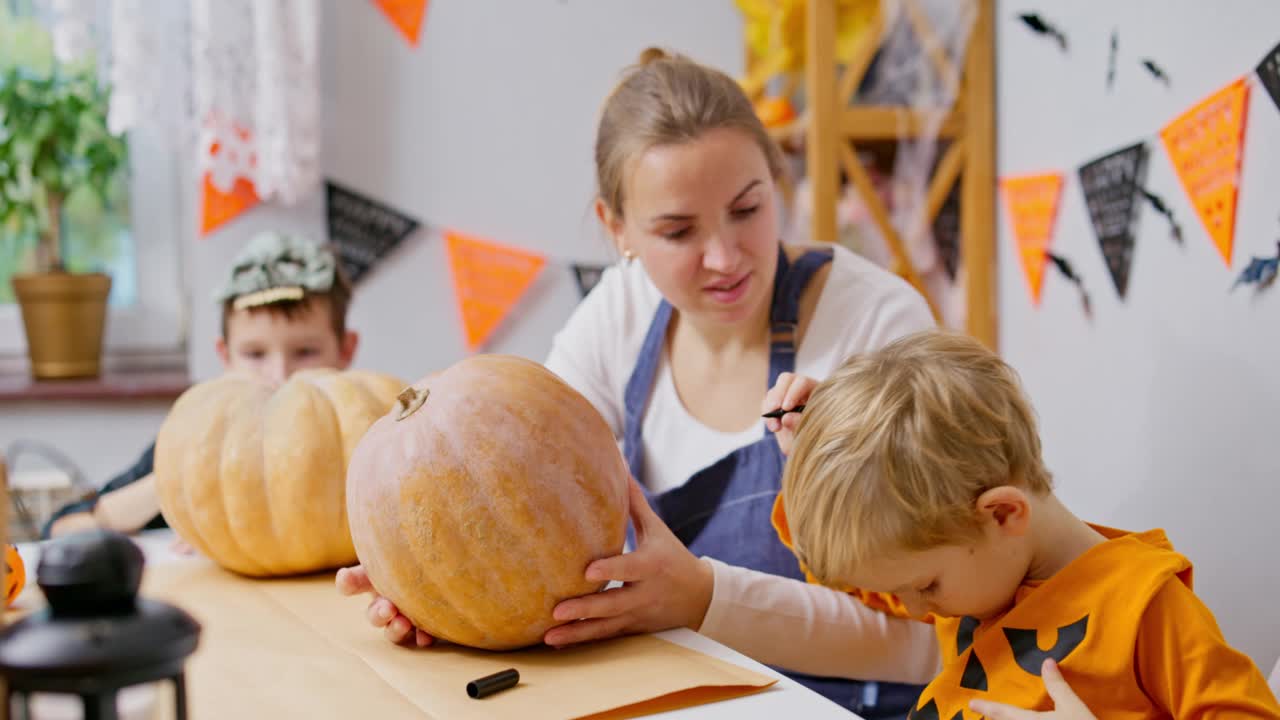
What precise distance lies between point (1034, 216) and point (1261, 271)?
721 millimetres

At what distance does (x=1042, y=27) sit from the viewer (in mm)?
1921

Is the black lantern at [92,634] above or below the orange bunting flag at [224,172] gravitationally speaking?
below

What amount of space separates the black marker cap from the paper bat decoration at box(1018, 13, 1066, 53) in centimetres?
154

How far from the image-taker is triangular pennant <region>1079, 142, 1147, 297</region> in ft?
5.18

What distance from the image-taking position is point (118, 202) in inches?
98.9

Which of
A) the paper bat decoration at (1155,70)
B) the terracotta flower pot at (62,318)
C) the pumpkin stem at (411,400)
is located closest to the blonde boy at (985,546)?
the pumpkin stem at (411,400)

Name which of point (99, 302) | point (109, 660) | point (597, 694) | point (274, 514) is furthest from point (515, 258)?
point (109, 660)

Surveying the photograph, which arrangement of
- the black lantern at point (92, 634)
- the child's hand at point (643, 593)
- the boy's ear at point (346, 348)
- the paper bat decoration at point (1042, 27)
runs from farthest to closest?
1. the paper bat decoration at point (1042, 27)
2. the boy's ear at point (346, 348)
3. the child's hand at point (643, 593)
4. the black lantern at point (92, 634)

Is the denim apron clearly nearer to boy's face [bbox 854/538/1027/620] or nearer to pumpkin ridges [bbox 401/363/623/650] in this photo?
boy's face [bbox 854/538/1027/620]

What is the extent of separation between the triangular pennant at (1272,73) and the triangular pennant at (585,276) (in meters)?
1.61

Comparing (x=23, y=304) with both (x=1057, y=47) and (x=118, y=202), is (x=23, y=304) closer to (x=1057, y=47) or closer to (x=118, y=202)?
(x=118, y=202)

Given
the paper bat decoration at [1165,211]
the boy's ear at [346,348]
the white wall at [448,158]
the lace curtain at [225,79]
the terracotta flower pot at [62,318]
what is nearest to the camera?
the paper bat decoration at [1165,211]

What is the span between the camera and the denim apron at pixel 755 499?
115 centimetres

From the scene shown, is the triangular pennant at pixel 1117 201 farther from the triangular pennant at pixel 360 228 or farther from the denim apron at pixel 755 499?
the triangular pennant at pixel 360 228
